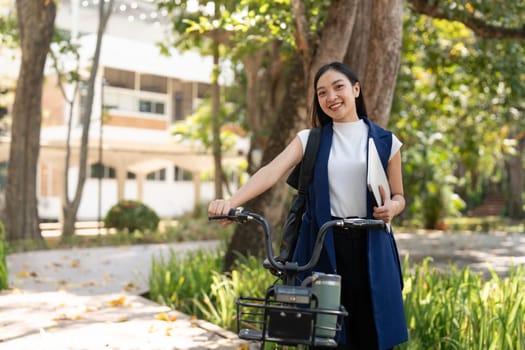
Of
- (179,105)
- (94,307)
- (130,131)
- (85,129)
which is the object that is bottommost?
(94,307)

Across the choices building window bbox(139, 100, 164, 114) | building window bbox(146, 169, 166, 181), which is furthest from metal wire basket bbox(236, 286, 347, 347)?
building window bbox(146, 169, 166, 181)

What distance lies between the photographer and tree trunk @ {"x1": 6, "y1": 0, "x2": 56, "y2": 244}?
583 inches

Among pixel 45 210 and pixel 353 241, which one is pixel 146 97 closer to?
pixel 45 210

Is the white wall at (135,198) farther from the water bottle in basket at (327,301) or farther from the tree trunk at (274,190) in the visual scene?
the water bottle in basket at (327,301)

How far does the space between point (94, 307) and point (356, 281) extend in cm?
444

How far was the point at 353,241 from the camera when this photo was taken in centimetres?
312

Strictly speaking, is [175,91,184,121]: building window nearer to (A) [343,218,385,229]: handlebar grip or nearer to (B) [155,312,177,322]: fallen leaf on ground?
(B) [155,312,177,322]: fallen leaf on ground

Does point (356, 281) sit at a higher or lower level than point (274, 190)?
lower

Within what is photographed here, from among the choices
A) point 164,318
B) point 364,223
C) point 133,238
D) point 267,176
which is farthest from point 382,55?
point 133,238

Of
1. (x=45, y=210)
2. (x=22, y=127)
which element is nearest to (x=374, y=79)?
(x=22, y=127)

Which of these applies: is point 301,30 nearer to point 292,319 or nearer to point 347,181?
point 347,181

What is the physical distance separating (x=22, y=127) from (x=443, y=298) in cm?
1153

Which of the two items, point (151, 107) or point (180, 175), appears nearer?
point (151, 107)

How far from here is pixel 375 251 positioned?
10.1 feet
